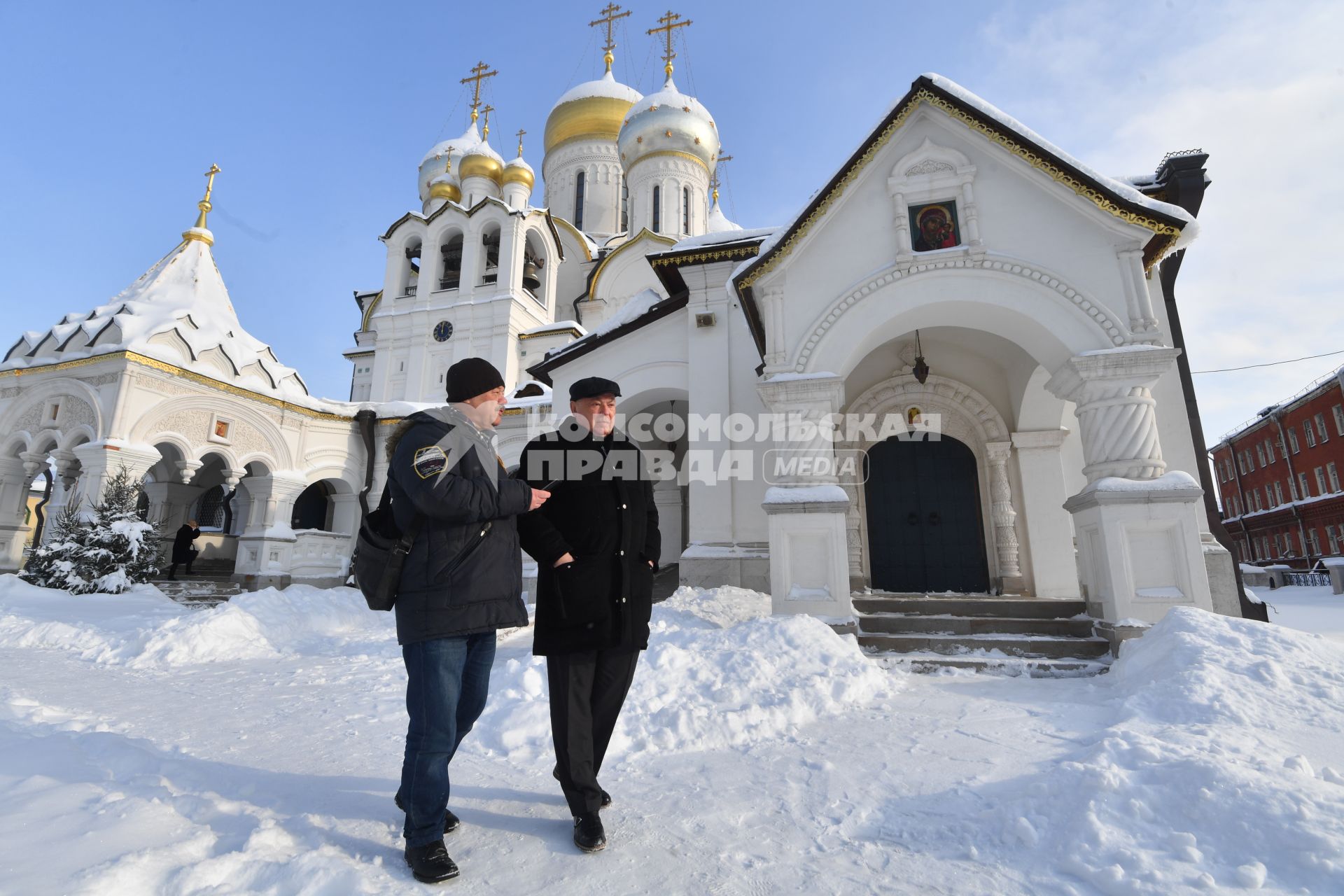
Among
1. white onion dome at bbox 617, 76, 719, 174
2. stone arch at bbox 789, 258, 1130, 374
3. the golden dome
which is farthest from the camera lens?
the golden dome

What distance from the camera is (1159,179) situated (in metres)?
7.50

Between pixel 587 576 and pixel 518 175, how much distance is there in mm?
28636

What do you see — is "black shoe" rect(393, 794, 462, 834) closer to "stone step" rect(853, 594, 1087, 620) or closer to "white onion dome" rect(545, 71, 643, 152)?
"stone step" rect(853, 594, 1087, 620)

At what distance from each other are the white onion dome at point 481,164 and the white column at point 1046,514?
25.7 meters

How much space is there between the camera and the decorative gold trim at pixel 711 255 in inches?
366

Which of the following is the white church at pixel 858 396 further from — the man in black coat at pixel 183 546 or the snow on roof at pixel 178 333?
the man in black coat at pixel 183 546

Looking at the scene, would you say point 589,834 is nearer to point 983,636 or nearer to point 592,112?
point 983,636

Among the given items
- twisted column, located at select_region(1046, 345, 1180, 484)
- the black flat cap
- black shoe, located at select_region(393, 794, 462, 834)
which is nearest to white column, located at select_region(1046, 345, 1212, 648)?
twisted column, located at select_region(1046, 345, 1180, 484)

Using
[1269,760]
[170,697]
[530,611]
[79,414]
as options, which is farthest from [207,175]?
[1269,760]

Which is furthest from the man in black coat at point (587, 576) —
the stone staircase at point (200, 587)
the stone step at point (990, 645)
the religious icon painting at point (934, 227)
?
the stone staircase at point (200, 587)

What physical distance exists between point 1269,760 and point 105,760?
4821 mm

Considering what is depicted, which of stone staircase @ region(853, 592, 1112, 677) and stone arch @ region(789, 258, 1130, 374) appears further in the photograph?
stone arch @ region(789, 258, 1130, 374)

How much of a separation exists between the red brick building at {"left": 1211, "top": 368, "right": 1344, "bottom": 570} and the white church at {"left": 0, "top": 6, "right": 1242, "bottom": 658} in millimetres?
23881

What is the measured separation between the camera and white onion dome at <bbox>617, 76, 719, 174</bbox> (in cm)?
2419
